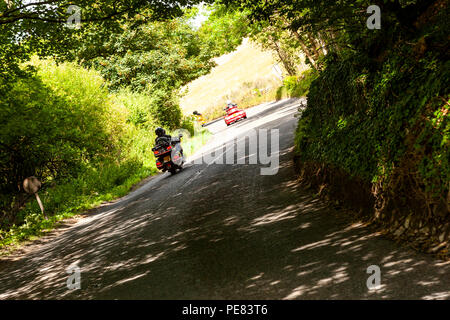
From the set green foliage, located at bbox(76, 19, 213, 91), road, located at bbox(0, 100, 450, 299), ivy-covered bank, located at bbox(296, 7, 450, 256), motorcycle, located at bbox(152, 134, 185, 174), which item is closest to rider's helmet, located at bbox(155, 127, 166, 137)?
motorcycle, located at bbox(152, 134, 185, 174)

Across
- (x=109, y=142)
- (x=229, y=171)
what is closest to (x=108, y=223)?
(x=229, y=171)

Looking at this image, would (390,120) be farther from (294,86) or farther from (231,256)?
(294,86)

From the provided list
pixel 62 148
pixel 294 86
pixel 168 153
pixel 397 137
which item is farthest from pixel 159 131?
pixel 294 86

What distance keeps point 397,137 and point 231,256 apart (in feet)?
10.0

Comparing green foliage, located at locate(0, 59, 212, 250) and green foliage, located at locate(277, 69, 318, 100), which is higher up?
green foliage, located at locate(277, 69, 318, 100)

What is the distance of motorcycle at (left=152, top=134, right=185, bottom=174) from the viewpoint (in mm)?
18344

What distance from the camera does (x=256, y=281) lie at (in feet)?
18.4

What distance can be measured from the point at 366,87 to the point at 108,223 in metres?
7.94

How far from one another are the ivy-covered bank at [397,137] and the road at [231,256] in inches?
17.4

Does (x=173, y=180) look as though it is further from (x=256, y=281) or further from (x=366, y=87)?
(x=256, y=281)

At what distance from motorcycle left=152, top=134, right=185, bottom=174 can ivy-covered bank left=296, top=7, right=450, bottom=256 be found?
9.89m

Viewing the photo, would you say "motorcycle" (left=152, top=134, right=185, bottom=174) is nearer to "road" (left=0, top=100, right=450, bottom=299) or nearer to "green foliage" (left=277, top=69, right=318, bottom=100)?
"road" (left=0, top=100, right=450, bottom=299)

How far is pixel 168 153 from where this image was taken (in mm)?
18547

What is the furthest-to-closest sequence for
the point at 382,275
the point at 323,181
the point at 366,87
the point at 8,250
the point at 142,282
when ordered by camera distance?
1. the point at 8,250
2. the point at 323,181
3. the point at 366,87
4. the point at 142,282
5. the point at 382,275
